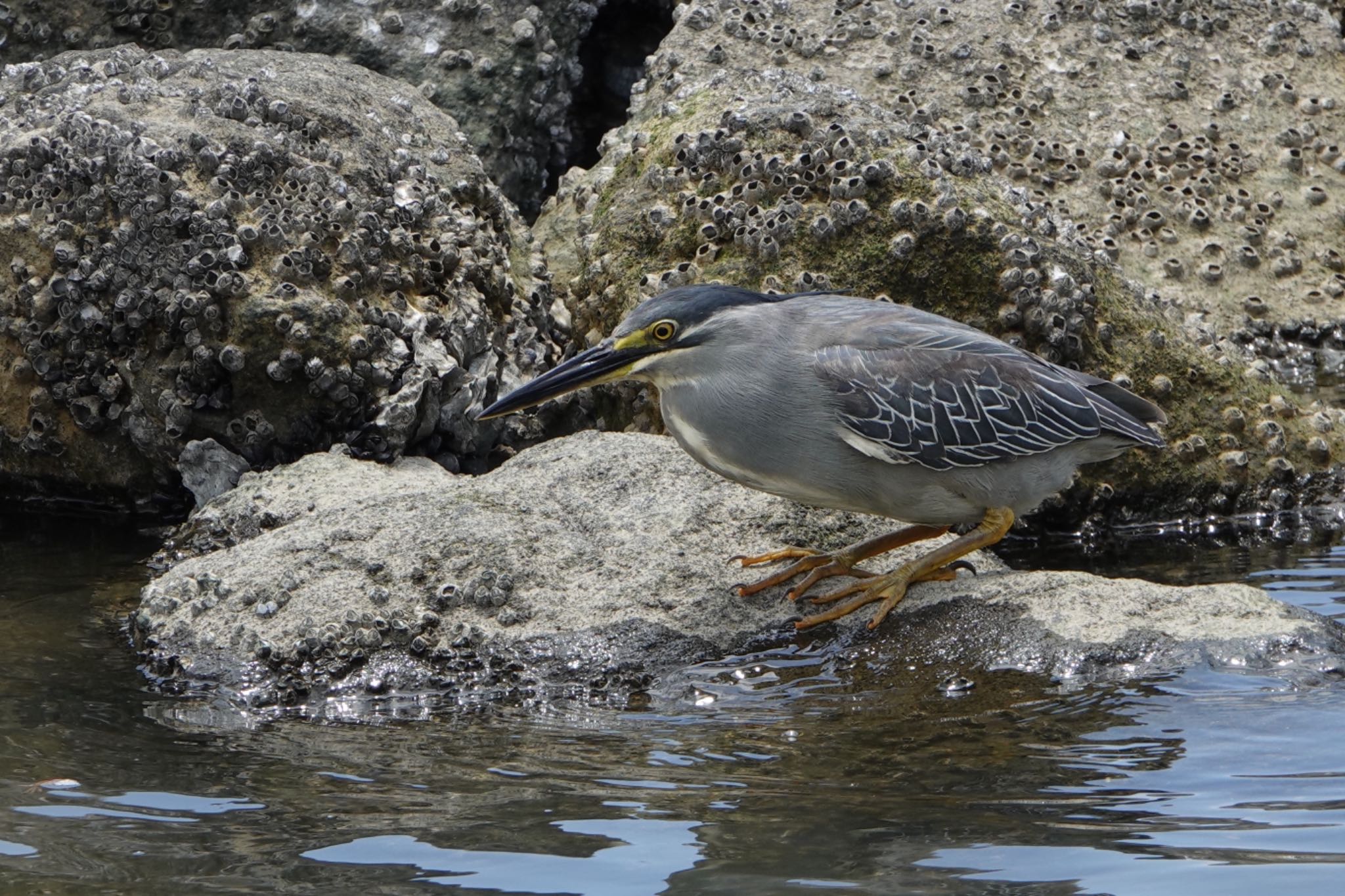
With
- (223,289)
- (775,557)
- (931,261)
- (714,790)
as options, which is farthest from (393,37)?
(714,790)

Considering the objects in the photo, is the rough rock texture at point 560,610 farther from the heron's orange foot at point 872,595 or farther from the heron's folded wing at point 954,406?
the heron's folded wing at point 954,406

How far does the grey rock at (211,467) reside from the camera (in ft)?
20.8

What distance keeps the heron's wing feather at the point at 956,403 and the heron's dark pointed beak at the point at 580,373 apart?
626 millimetres

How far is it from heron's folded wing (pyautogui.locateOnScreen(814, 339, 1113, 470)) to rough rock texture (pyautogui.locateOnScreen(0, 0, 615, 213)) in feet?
14.8

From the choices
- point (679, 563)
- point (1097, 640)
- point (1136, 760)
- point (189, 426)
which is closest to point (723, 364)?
point (679, 563)

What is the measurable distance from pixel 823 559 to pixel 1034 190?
431cm

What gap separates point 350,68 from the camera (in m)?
7.80

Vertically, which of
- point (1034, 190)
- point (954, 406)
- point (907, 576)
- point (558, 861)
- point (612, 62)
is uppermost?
point (612, 62)

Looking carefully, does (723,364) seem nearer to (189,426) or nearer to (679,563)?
(679,563)

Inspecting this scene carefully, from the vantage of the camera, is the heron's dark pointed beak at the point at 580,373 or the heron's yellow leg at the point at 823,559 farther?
the heron's yellow leg at the point at 823,559

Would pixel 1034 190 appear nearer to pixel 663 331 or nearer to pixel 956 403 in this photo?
pixel 956 403

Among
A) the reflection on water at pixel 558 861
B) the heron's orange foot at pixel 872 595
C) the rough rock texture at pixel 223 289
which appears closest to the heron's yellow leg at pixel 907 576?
the heron's orange foot at pixel 872 595

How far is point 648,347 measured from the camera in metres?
5.03

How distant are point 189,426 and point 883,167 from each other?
3.05 meters
